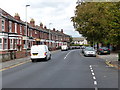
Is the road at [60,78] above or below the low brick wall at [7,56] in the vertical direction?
below

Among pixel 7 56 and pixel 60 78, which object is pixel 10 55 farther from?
pixel 60 78

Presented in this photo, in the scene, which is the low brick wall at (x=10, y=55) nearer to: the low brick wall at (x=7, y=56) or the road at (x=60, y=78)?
the low brick wall at (x=7, y=56)

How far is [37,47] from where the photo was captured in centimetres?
2239

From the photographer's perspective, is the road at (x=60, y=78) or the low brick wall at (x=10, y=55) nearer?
the road at (x=60, y=78)

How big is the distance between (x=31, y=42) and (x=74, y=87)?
131 feet

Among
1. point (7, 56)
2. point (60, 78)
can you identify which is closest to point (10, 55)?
point (7, 56)

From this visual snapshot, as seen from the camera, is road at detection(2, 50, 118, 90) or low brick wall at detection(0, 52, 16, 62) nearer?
road at detection(2, 50, 118, 90)

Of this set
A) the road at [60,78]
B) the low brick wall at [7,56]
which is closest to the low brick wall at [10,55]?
the low brick wall at [7,56]

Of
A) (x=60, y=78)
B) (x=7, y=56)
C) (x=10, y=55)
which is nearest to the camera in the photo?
(x=60, y=78)

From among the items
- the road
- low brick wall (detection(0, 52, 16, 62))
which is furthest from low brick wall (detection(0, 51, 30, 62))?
the road

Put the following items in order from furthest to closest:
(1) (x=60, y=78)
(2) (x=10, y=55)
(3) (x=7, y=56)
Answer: (2) (x=10, y=55) < (3) (x=7, y=56) < (1) (x=60, y=78)

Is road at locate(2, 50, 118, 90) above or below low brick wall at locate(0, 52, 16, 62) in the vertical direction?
below

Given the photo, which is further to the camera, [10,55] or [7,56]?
[10,55]

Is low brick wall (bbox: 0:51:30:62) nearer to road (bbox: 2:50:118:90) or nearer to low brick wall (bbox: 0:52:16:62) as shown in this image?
low brick wall (bbox: 0:52:16:62)
